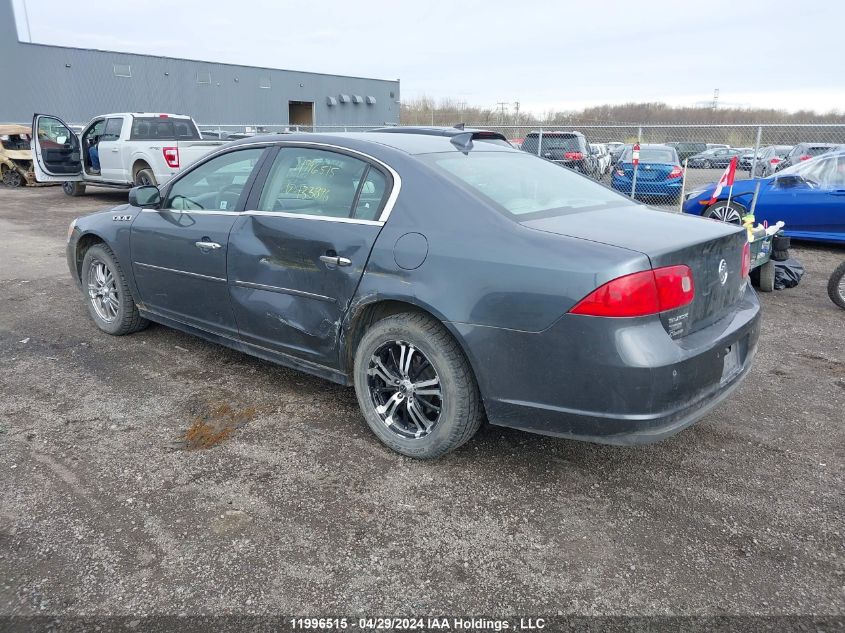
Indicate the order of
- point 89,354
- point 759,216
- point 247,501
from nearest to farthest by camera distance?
point 247,501 < point 89,354 < point 759,216

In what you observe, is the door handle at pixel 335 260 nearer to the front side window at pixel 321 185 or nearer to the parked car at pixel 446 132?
the front side window at pixel 321 185

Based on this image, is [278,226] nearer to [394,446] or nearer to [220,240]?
[220,240]

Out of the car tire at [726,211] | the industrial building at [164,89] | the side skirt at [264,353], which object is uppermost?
the industrial building at [164,89]

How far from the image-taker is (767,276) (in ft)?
21.8

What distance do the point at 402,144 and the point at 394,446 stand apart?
1657mm

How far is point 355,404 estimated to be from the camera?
3875 mm

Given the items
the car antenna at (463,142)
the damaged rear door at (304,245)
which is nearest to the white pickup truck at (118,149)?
the damaged rear door at (304,245)

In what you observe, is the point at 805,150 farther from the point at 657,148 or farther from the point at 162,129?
the point at 162,129

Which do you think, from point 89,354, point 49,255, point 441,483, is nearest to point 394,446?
point 441,483

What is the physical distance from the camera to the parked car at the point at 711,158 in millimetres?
18266

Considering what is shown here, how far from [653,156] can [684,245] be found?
12.4 m

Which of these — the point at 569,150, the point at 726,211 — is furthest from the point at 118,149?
the point at 726,211

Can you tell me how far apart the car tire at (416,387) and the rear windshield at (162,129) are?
1248 cm

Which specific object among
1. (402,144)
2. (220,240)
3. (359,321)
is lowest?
(359,321)
